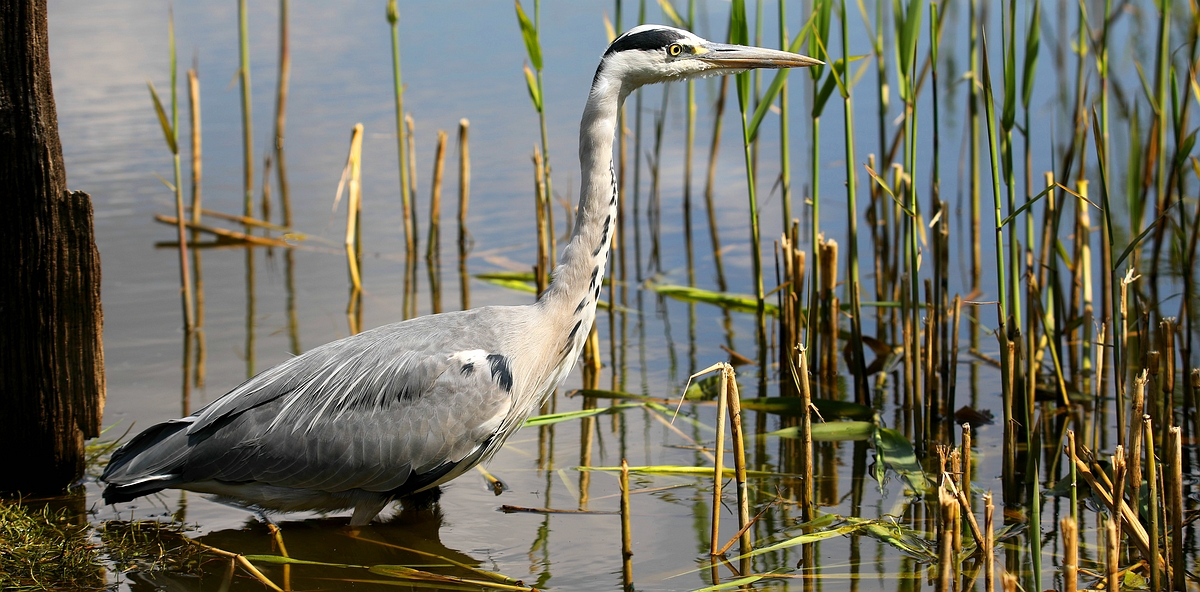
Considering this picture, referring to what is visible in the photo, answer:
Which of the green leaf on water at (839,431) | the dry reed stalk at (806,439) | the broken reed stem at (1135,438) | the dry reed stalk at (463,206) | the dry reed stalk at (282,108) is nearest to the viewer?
the broken reed stem at (1135,438)

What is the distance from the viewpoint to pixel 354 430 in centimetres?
386

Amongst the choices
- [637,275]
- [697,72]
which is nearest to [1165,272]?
[637,275]

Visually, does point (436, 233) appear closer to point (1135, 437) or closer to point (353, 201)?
point (353, 201)

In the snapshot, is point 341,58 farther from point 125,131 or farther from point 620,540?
point 620,540

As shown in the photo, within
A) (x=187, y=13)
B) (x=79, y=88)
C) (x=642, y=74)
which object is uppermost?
(x=187, y=13)

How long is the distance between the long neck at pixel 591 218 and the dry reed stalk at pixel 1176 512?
1.99m

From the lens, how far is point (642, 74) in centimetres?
396

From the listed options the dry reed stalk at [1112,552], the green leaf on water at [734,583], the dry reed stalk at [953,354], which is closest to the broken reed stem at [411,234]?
the dry reed stalk at [953,354]

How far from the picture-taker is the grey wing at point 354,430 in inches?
150

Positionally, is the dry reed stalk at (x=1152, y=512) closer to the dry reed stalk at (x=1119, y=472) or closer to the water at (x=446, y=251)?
the dry reed stalk at (x=1119, y=472)

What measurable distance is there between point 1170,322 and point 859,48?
26.6ft

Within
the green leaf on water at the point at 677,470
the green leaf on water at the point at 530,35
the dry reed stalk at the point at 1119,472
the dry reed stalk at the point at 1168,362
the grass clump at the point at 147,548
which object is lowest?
the grass clump at the point at 147,548

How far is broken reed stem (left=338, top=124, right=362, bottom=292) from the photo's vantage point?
6211 mm

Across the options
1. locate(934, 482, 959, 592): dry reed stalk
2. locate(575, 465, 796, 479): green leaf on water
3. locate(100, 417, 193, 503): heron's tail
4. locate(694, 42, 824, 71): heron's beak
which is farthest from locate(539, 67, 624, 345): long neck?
locate(934, 482, 959, 592): dry reed stalk
